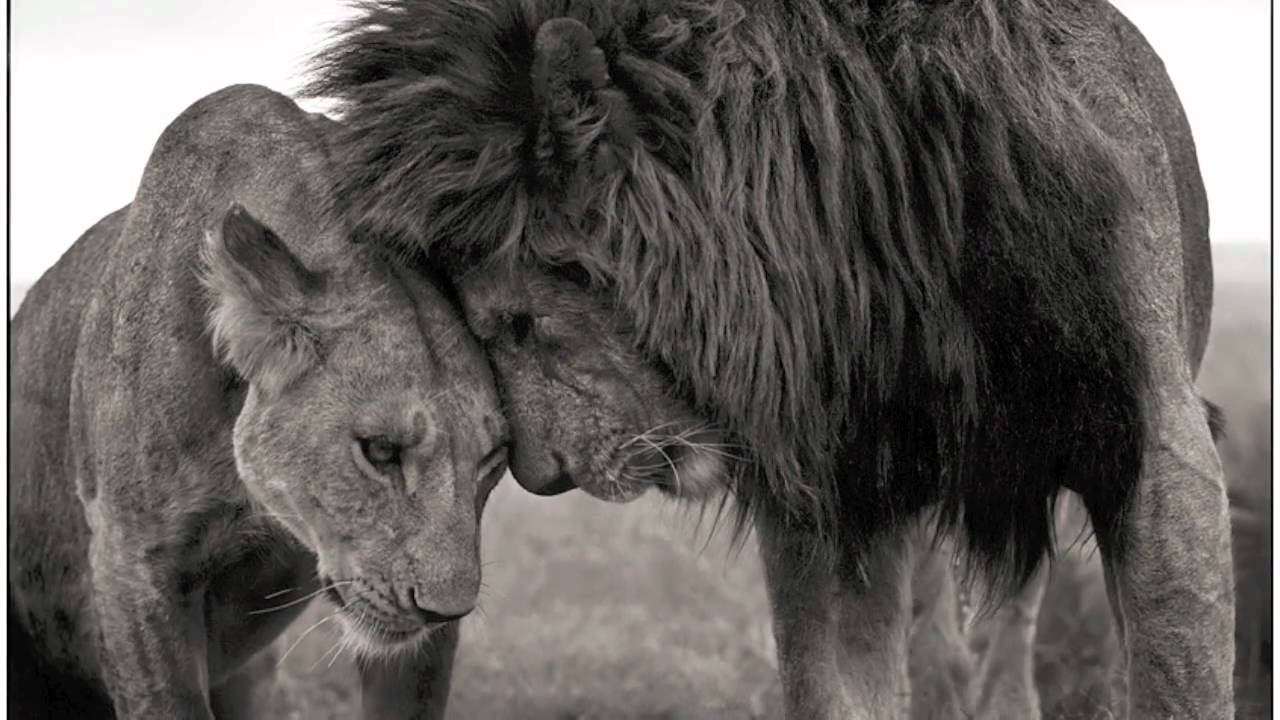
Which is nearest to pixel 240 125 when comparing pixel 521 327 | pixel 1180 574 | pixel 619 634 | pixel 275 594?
pixel 521 327

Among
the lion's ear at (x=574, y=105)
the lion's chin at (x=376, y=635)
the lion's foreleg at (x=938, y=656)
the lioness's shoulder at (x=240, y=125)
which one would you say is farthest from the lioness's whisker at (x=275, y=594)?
the lion's foreleg at (x=938, y=656)

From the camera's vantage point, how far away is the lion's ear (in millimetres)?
3988

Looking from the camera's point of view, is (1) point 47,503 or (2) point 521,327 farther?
(1) point 47,503

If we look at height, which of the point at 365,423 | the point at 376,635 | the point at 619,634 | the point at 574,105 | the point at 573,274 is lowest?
the point at 619,634

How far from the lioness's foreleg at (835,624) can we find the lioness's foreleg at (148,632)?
1.12 meters

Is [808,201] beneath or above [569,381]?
above

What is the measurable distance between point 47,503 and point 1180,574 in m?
2.39

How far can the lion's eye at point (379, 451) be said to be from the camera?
13.1 feet

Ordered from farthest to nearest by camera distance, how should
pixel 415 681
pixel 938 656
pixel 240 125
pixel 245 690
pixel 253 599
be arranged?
pixel 938 656 → pixel 245 690 → pixel 415 681 → pixel 253 599 → pixel 240 125

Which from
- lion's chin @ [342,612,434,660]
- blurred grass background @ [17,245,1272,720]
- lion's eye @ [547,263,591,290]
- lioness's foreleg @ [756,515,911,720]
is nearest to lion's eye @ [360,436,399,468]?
lion's chin @ [342,612,434,660]

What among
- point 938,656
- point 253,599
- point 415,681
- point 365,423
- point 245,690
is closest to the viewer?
point 365,423

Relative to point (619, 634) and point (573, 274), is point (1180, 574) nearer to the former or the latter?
point (573, 274)

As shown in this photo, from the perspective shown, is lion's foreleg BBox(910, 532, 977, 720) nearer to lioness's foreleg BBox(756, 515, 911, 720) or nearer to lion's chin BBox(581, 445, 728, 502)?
lioness's foreleg BBox(756, 515, 911, 720)

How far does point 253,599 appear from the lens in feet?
15.5
